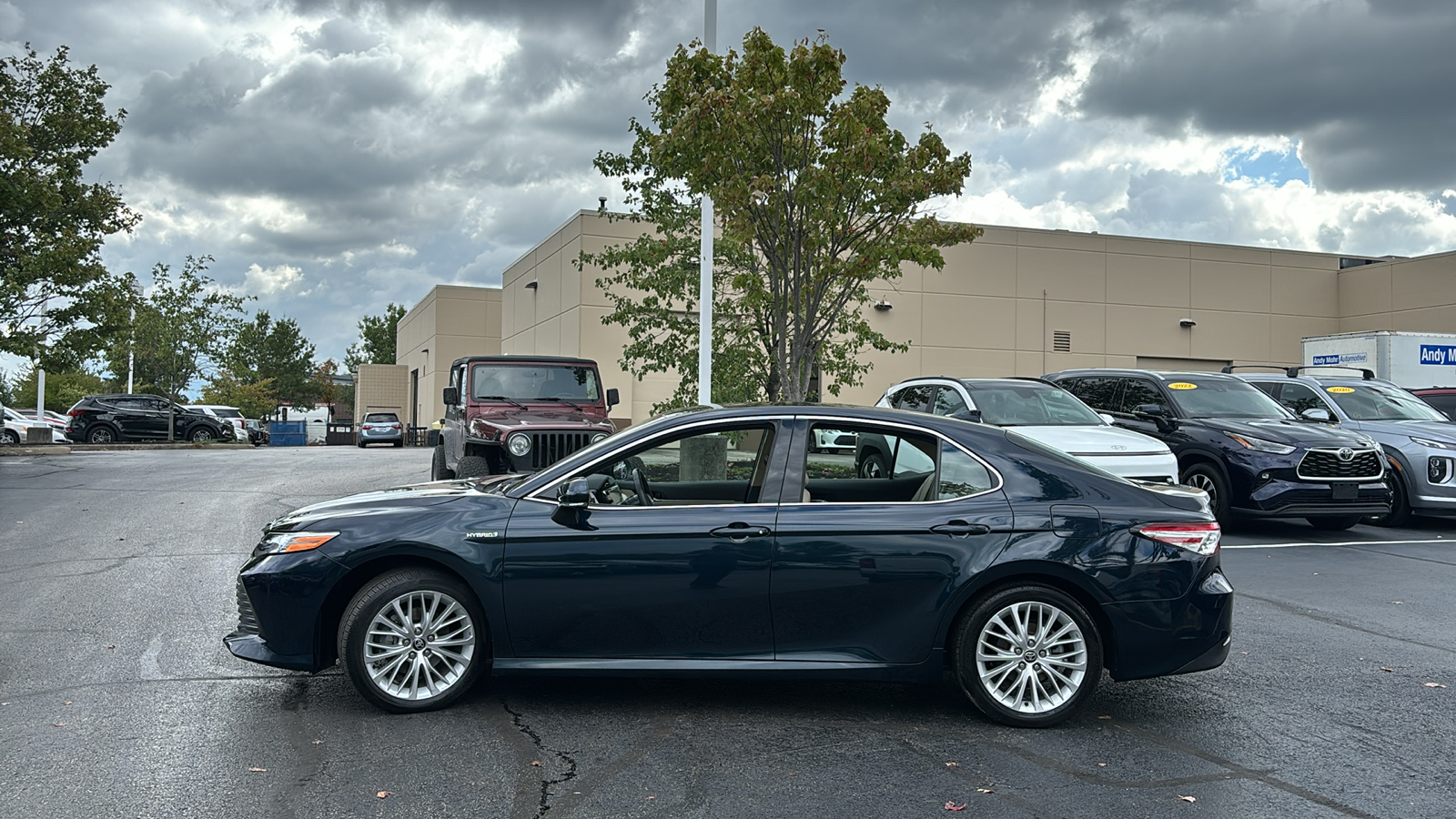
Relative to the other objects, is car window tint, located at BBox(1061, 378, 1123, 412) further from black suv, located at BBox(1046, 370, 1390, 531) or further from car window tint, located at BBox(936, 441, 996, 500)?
car window tint, located at BBox(936, 441, 996, 500)

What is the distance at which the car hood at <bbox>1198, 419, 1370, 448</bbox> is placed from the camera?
1180 cm

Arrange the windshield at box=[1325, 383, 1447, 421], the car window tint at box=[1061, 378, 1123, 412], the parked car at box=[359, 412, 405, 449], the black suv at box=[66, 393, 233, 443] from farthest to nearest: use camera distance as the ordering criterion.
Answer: the parked car at box=[359, 412, 405, 449] < the black suv at box=[66, 393, 233, 443] < the windshield at box=[1325, 383, 1447, 421] < the car window tint at box=[1061, 378, 1123, 412]

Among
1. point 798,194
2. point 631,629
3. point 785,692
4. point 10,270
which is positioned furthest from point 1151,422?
point 10,270

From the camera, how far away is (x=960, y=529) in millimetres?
5078

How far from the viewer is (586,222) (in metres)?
31.5

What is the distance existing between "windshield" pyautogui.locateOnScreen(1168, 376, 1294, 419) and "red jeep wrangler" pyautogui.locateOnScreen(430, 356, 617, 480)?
7.07 m

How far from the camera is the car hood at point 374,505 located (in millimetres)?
5258

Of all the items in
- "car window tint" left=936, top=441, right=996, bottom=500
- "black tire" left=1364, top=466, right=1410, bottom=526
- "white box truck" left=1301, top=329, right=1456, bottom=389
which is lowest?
"black tire" left=1364, top=466, right=1410, bottom=526

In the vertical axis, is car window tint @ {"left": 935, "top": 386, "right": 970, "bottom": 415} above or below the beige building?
below

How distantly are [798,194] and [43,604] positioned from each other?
956 centimetres

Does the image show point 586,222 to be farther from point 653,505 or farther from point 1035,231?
point 653,505

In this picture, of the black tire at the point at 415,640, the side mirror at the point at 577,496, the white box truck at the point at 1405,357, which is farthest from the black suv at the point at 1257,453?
the white box truck at the point at 1405,357

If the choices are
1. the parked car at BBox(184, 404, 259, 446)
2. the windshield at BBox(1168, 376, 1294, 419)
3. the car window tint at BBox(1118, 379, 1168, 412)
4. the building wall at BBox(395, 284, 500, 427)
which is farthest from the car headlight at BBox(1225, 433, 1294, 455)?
the building wall at BBox(395, 284, 500, 427)

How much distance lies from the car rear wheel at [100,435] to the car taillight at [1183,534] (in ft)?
122
